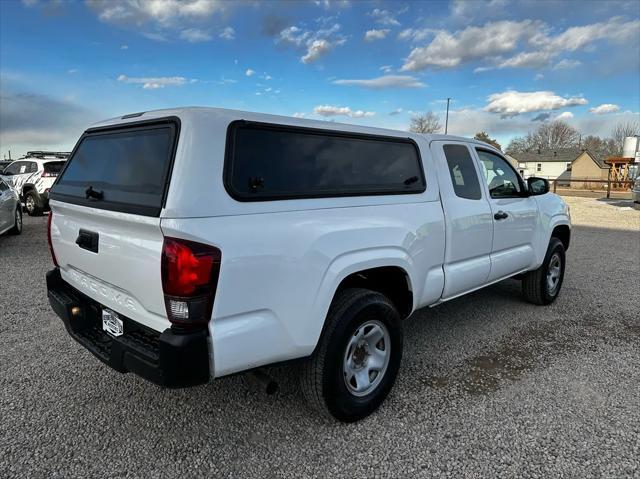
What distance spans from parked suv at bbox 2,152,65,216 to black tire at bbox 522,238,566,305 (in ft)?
42.1

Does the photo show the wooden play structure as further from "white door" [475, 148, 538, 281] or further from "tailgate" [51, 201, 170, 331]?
"tailgate" [51, 201, 170, 331]

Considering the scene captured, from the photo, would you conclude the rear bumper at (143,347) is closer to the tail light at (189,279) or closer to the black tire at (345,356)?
the tail light at (189,279)

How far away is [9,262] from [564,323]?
316 inches

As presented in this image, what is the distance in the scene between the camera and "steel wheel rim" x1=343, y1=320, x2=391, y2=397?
2809 mm

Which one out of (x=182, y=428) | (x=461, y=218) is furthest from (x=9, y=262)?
(x=461, y=218)

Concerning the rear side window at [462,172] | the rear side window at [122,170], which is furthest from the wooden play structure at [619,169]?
the rear side window at [122,170]

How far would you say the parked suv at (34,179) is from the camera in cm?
1287

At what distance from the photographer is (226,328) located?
215 centimetres

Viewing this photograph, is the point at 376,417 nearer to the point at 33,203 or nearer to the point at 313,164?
the point at 313,164

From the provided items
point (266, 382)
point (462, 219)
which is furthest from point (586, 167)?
point (266, 382)

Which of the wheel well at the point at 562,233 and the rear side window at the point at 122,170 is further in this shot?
the wheel well at the point at 562,233

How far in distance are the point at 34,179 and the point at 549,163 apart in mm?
64661

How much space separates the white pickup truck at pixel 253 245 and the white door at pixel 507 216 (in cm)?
63

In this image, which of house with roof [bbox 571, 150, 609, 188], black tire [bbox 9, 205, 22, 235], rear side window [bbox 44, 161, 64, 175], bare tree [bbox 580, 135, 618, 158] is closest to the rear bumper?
black tire [bbox 9, 205, 22, 235]
